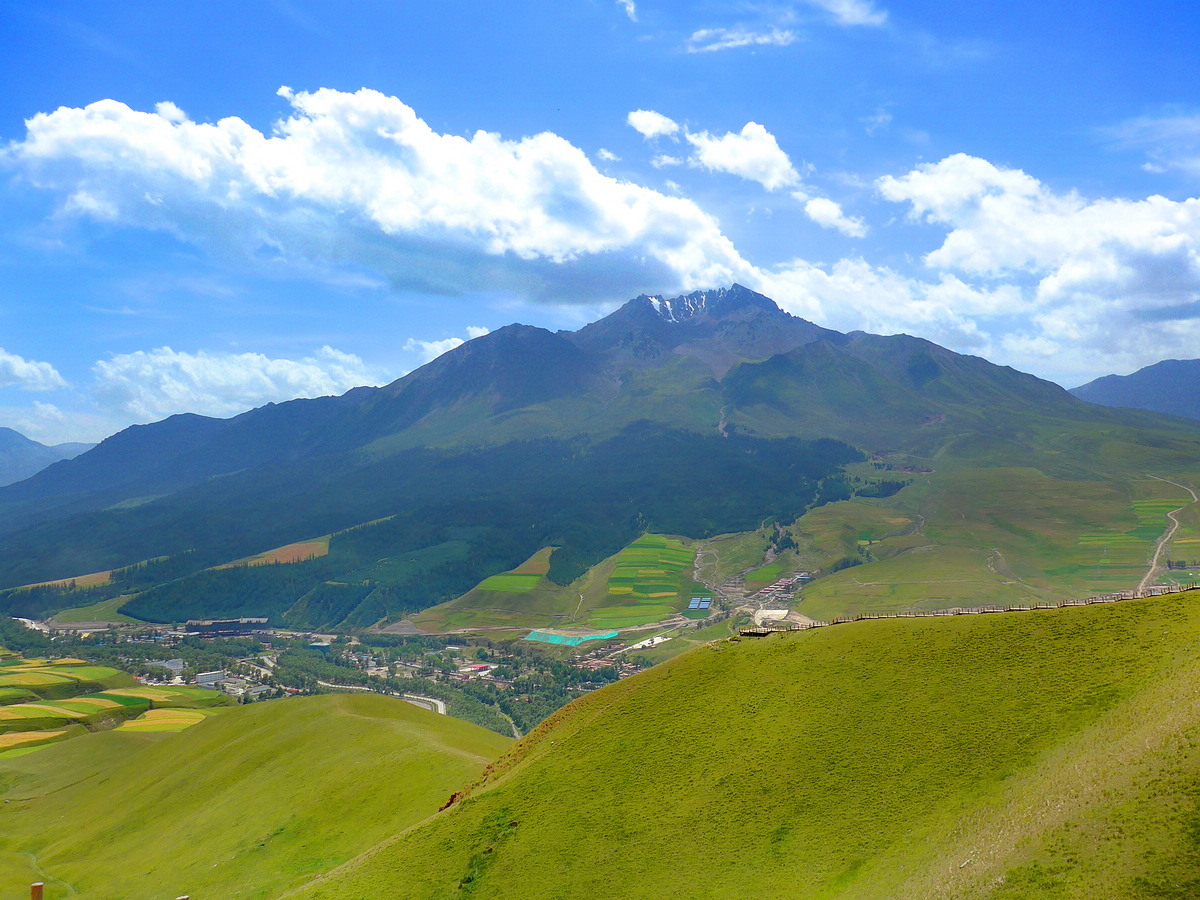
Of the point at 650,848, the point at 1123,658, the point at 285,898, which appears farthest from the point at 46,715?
the point at 1123,658

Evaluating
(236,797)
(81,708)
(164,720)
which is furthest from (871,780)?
(81,708)

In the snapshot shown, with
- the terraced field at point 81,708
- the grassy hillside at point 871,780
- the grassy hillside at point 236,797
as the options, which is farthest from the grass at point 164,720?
the grassy hillside at point 871,780

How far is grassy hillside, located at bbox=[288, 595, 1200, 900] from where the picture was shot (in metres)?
33.4

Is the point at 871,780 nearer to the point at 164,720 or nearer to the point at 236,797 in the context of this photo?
the point at 236,797

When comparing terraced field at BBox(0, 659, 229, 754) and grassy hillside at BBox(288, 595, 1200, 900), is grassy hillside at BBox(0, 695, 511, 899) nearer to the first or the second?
grassy hillside at BBox(288, 595, 1200, 900)

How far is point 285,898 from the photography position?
2233 inches

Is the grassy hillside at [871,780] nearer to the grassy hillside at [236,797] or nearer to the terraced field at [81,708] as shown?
the grassy hillside at [236,797]

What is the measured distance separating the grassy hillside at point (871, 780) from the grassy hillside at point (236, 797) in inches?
618

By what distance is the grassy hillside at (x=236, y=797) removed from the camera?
71312 mm

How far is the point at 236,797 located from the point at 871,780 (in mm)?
80431

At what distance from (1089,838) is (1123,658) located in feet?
55.6

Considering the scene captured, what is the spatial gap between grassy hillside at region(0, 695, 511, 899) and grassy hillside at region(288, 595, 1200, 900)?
15.7 meters

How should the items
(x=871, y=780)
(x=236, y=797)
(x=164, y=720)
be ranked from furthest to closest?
1. (x=164, y=720)
2. (x=236, y=797)
3. (x=871, y=780)

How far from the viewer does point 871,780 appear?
4459 centimetres
